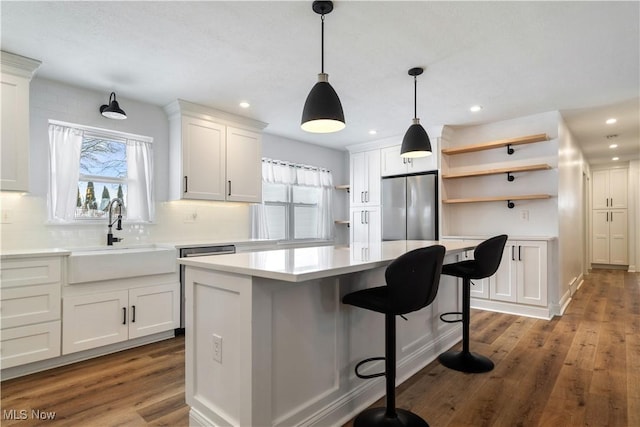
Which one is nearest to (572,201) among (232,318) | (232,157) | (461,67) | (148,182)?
(461,67)

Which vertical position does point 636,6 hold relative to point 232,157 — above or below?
above

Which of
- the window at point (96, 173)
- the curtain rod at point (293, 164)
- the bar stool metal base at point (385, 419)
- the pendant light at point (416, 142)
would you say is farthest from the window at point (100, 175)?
the bar stool metal base at point (385, 419)

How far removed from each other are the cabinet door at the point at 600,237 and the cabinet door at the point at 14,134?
32.4 ft

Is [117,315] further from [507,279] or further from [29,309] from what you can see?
[507,279]

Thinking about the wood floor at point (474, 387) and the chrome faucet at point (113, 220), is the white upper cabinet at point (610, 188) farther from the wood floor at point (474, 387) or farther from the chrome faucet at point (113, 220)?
the chrome faucet at point (113, 220)

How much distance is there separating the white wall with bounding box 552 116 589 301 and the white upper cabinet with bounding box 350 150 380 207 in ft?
7.93

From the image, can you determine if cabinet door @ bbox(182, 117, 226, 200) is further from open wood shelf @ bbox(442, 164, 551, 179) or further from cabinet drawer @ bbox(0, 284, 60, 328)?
open wood shelf @ bbox(442, 164, 551, 179)

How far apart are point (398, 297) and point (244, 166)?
10.5 ft

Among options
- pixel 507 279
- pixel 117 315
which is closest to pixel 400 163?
pixel 507 279

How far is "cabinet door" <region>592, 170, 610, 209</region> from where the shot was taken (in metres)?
7.64

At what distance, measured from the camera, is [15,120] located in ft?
8.93

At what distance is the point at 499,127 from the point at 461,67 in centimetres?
202

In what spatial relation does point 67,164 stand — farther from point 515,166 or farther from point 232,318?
point 515,166

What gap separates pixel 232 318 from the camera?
64.2 inches
